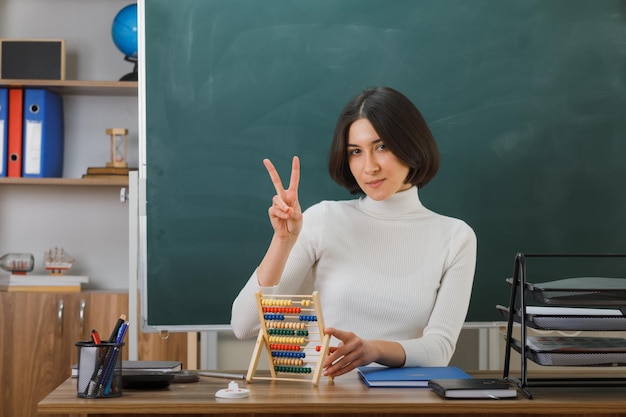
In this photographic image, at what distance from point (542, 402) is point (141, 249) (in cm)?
155

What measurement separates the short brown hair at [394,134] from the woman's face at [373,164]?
0.6 inches

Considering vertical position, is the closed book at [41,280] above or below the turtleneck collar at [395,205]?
below

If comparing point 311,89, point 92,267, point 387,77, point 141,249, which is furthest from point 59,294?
point 387,77

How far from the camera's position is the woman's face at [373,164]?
2.32 meters

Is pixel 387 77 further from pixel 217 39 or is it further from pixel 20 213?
pixel 20 213

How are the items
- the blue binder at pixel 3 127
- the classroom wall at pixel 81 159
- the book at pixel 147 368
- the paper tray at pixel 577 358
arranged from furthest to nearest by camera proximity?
1. the classroom wall at pixel 81 159
2. the blue binder at pixel 3 127
3. the book at pixel 147 368
4. the paper tray at pixel 577 358

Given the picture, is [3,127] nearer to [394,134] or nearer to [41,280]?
[41,280]

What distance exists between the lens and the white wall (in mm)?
3760

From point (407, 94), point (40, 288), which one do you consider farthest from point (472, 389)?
point (40, 288)

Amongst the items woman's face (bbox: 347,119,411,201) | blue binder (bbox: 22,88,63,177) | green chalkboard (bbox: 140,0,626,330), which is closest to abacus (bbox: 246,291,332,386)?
woman's face (bbox: 347,119,411,201)

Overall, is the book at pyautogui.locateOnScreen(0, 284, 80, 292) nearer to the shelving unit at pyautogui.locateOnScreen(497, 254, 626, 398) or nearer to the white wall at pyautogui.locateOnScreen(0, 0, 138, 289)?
the white wall at pyautogui.locateOnScreen(0, 0, 138, 289)

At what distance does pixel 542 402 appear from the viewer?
61.7 inches

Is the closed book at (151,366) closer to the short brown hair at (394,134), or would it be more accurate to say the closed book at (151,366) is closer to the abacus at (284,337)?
the abacus at (284,337)

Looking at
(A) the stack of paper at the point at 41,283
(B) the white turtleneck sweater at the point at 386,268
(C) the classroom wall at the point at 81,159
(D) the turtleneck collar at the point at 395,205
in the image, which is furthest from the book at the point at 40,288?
(D) the turtleneck collar at the point at 395,205
